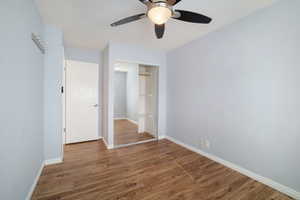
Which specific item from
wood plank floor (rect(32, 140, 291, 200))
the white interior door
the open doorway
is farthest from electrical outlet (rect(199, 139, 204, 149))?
the white interior door

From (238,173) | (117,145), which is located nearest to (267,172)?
(238,173)

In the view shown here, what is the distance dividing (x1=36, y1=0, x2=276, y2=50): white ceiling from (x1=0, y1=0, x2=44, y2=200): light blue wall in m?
0.44

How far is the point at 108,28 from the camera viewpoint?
2.26 m

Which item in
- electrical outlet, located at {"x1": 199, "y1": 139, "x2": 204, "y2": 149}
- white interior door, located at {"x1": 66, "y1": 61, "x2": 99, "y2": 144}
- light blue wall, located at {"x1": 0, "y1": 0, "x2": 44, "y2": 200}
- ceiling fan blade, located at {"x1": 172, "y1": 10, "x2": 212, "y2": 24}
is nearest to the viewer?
light blue wall, located at {"x1": 0, "y1": 0, "x2": 44, "y2": 200}

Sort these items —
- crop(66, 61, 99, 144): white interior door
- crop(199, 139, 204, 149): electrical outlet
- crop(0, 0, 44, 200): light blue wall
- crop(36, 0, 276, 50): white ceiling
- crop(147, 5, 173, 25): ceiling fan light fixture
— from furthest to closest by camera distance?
crop(66, 61, 99, 144): white interior door < crop(199, 139, 204, 149): electrical outlet < crop(36, 0, 276, 50): white ceiling < crop(147, 5, 173, 25): ceiling fan light fixture < crop(0, 0, 44, 200): light blue wall

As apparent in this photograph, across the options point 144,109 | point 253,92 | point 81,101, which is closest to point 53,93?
point 81,101

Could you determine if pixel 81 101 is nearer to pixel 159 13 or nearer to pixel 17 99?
pixel 17 99

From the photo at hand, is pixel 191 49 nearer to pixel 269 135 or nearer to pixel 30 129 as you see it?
pixel 269 135

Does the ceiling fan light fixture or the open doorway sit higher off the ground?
the ceiling fan light fixture

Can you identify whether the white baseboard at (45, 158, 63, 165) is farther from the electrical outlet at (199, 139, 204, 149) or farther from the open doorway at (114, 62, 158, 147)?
the electrical outlet at (199, 139, 204, 149)

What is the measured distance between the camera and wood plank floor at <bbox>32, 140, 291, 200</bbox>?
1501 mm

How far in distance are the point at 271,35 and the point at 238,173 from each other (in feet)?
6.77

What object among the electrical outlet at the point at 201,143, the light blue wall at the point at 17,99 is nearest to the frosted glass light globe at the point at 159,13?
the light blue wall at the point at 17,99

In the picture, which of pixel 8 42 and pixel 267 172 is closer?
pixel 8 42
